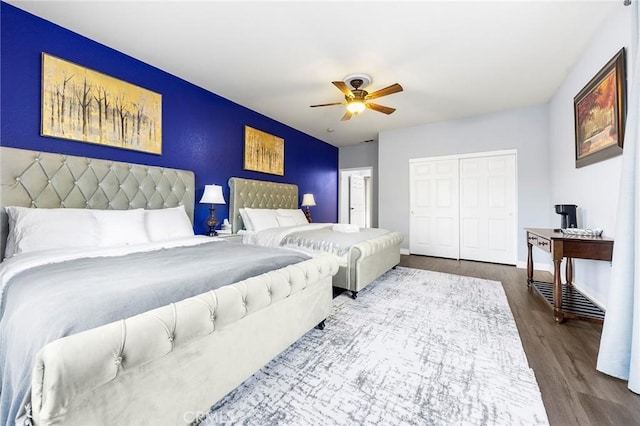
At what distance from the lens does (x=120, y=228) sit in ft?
7.45

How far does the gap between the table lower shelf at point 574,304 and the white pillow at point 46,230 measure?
419cm

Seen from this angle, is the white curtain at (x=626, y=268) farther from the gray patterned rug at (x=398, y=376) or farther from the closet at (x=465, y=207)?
the closet at (x=465, y=207)

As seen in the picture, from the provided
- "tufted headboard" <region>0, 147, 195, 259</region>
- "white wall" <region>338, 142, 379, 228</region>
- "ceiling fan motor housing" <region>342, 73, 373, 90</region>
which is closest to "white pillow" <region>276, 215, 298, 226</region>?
"tufted headboard" <region>0, 147, 195, 259</region>

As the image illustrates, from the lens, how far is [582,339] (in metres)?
2.05

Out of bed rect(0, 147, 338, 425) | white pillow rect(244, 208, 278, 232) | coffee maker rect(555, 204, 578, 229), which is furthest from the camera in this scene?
white pillow rect(244, 208, 278, 232)

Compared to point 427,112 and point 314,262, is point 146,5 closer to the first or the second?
point 314,262

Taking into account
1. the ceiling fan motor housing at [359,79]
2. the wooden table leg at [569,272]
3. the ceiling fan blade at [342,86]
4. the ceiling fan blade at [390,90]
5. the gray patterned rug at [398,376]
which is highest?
the ceiling fan motor housing at [359,79]

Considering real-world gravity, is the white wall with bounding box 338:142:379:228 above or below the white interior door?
above

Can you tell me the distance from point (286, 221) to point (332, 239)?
52.8 inches

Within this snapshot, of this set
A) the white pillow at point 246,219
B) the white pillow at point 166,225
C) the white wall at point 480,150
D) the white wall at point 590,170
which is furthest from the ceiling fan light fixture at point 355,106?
the white wall at point 480,150

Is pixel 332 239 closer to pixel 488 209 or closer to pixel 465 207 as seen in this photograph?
pixel 465 207

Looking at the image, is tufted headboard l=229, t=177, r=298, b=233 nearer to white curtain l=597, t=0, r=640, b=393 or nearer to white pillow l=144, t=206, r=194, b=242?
white pillow l=144, t=206, r=194, b=242

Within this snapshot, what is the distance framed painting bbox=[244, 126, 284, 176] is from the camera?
443cm

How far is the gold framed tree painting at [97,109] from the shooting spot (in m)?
2.36
